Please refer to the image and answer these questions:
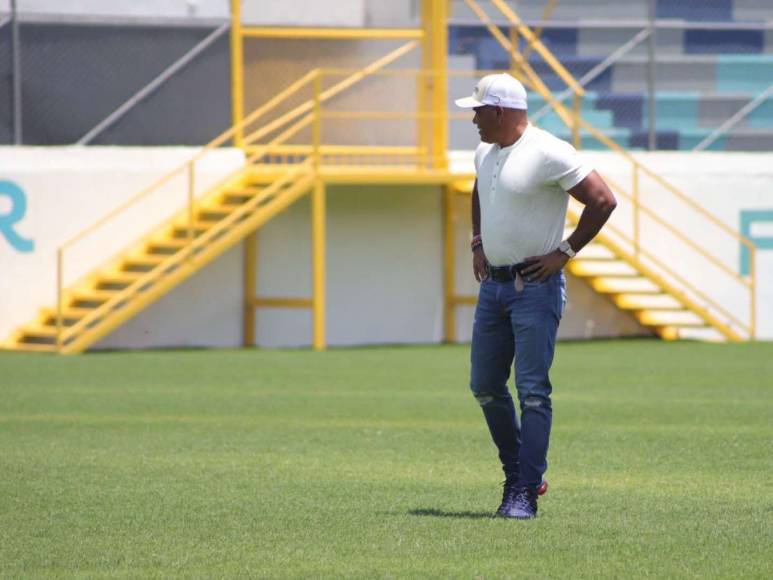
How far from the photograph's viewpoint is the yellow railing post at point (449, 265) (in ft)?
74.3

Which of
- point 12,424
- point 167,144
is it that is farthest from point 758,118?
point 12,424

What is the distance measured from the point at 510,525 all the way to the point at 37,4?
49.3 ft

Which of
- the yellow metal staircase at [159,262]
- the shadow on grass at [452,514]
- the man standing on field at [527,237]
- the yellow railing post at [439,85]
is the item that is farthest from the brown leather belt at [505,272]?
the yellow railing post at [439,85]

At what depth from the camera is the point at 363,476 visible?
9602 mm

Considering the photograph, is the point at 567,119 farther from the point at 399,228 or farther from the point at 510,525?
the point at 510,525

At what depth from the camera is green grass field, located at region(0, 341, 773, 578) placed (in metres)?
7.05

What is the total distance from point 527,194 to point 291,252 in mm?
14194

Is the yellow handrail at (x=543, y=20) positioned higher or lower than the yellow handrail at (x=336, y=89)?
higher

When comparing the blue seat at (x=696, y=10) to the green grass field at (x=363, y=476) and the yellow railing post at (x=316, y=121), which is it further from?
the green grass field at (x=363, y=476)

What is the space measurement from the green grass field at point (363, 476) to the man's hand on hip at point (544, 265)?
107 centimetres

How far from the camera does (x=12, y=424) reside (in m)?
12.3

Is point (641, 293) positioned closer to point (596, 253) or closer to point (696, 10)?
point (596, 253)

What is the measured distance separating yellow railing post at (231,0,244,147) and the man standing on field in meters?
14.1

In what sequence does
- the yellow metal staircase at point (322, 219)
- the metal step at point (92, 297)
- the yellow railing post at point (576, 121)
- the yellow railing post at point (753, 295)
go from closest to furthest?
the metal step at point (92, 297) < the yellow metal staircase at point (322, 219) < the yellow railing post at point (576, 121) < the yellow railing post at point (753, 295)
